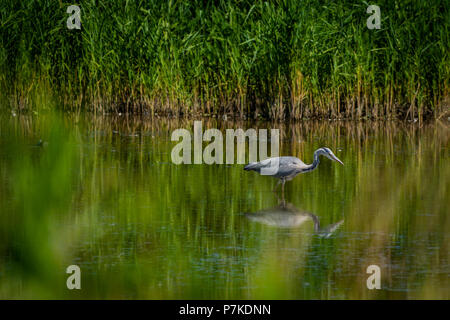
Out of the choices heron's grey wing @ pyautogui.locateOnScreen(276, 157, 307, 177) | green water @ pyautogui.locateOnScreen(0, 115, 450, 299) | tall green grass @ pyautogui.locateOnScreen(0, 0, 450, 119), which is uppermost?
tall green grass @ pyautogui.locateOnScreen(0, 0, 450, 119)

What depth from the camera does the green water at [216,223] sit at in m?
6.53

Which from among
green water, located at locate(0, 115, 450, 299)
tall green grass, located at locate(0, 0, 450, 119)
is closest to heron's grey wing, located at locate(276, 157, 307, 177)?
green water, located at locate(0, 115, 450, 299)

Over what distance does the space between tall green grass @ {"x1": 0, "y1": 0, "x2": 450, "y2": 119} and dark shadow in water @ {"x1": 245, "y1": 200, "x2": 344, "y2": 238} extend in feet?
21.9

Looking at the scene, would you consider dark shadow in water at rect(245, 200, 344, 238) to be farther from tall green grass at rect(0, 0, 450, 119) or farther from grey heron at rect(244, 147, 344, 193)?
tall green grass at rect(0, 0, 450, 119)

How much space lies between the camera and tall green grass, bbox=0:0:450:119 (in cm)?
1550

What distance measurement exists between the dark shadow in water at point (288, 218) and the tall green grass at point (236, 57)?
21.9 ft

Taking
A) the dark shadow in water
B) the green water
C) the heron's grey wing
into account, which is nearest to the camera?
the green water

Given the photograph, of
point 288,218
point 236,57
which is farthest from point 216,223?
point 236,57

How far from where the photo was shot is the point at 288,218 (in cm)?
864

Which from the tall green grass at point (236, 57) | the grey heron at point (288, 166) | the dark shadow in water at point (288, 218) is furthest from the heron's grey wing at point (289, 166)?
the tall green grass at point (236, 57)

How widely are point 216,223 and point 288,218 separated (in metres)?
0.66

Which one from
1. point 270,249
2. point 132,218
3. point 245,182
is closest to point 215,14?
point 245,182

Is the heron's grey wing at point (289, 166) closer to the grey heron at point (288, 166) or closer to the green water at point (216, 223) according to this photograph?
the grey heron at point (288, 166)
